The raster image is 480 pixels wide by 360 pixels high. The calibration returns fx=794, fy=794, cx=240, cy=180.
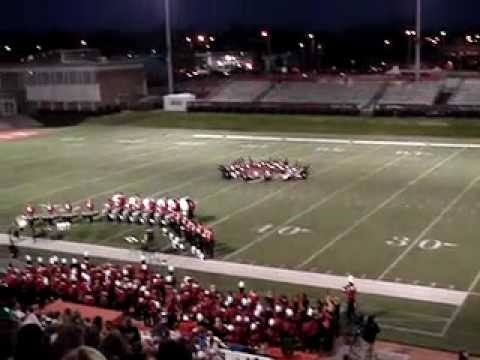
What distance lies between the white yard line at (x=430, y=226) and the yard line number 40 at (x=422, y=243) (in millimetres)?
118

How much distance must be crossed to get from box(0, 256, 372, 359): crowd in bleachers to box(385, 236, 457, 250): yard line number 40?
3.46 m

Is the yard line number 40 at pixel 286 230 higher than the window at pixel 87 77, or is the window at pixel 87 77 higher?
the window at pixel 87 77

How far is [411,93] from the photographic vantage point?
38.1m

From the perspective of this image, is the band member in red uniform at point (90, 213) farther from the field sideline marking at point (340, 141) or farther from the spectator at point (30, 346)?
the field sideline marking at point (340, 141)

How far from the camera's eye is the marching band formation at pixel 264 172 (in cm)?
2086

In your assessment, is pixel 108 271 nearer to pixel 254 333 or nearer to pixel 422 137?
pixel 254 333

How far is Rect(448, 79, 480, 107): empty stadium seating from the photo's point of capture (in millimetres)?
35681

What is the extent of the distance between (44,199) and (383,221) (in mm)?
8284

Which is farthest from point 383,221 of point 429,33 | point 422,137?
point 429,33

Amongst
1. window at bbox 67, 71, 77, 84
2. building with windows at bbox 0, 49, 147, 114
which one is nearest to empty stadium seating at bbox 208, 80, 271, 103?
building with windows at bbox 0, 49, 147, 114

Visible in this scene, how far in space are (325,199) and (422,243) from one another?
13.7 ft

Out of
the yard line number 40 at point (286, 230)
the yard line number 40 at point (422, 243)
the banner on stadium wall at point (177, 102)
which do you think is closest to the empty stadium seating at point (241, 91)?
the banner on stadium wall at point (177, 102)

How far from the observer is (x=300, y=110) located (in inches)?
1486

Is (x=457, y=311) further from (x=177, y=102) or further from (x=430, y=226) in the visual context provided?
(x=177, y=102)
